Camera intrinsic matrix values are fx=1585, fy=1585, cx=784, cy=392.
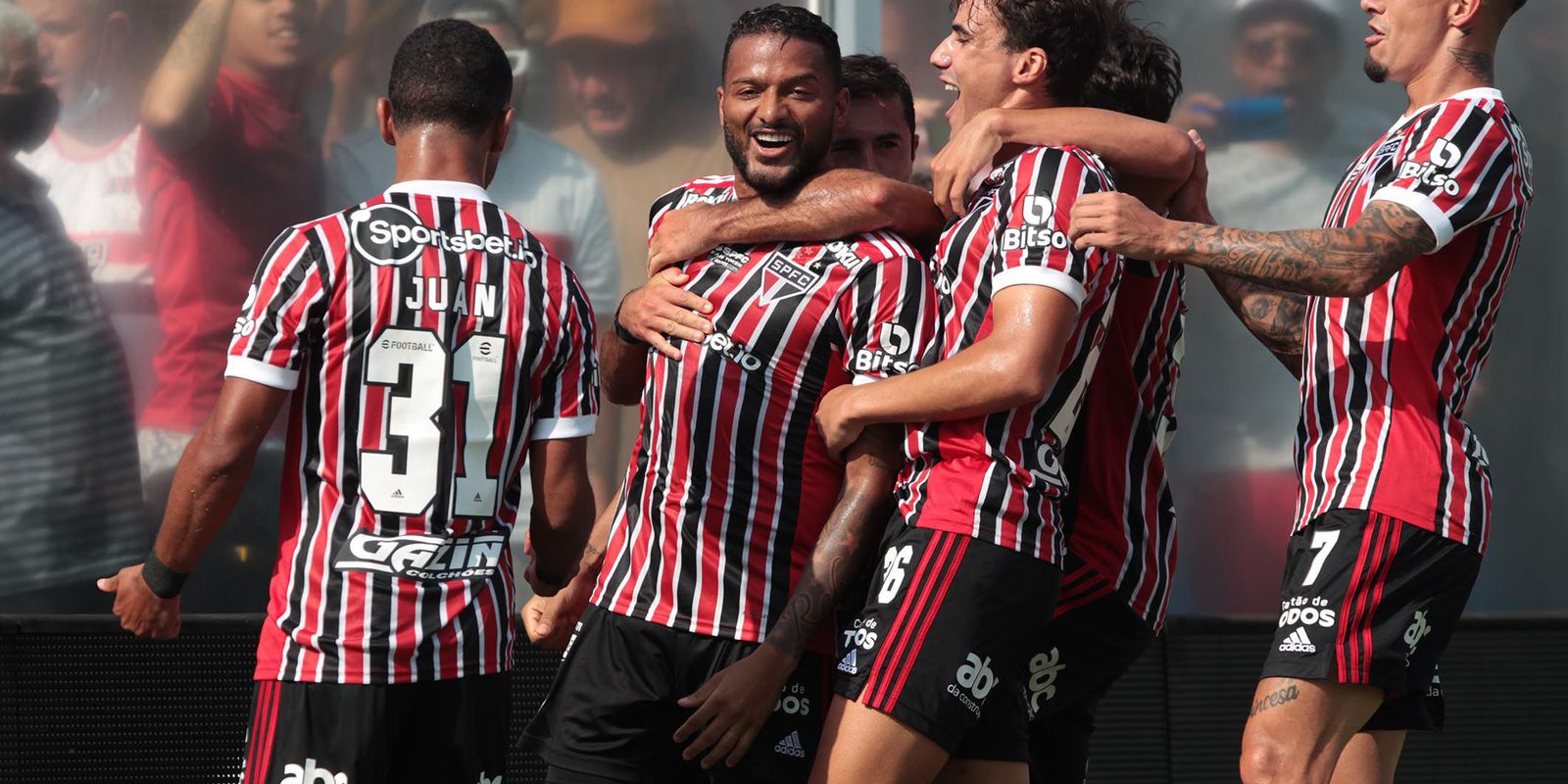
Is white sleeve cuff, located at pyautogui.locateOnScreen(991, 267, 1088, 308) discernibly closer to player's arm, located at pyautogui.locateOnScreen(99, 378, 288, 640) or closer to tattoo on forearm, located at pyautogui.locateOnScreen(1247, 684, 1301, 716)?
tattoo on forearm, located at pyautogui.locateOnScreen(1247, 684, 1301, 716)

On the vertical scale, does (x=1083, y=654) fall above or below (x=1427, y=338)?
below

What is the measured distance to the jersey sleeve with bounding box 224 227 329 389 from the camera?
2770mm

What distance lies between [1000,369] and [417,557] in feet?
3.57

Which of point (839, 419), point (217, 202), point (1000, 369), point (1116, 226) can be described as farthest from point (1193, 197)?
point (217, 202)

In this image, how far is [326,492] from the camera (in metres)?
2.83

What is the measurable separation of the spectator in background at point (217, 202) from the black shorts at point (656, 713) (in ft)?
7.36

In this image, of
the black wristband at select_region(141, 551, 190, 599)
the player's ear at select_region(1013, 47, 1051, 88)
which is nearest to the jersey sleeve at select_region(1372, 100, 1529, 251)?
the player's ear at select_region(1013, 47, 1051, 88)

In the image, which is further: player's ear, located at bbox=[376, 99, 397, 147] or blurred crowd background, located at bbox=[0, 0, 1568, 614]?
blurred crowd background, located at bbox=[0, 0, 1568, 614]

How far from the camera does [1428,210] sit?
9.76 feet

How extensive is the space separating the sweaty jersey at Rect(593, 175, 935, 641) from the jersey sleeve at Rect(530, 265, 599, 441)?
0.60ft

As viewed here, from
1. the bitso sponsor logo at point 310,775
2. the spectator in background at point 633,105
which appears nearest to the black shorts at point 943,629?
the bitso sponsor logo at point 310,775

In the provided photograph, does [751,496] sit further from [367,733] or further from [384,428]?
[367,733]

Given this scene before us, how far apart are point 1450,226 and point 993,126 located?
886 mm

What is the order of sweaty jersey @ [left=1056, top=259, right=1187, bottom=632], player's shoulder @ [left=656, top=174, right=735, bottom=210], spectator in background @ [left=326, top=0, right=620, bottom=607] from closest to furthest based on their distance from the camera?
sweaty jersey @ [left=1056, top=259, right=1187, bottom=632] < player's shoulder @ [left=656, top=174, right=735, bottom=210] < spectator in background @ [left=326, top=0, right=620, bottom=607]
